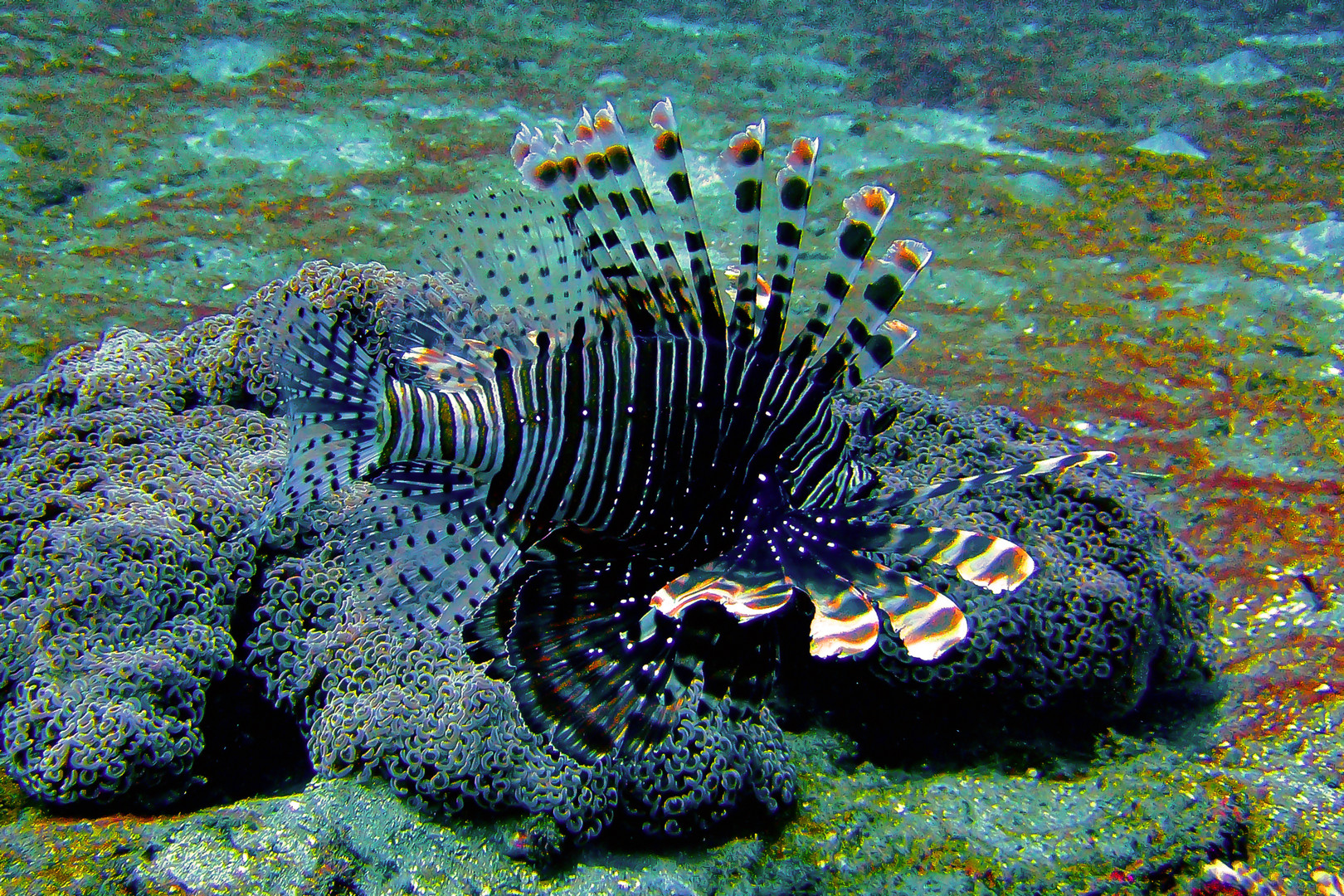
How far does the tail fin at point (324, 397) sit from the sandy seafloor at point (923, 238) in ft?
2.09

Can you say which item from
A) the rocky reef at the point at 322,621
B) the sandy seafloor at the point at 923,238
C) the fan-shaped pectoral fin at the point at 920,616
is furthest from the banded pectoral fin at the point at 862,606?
the sandy seafloor at the point at 923,238

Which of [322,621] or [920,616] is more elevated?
[920,616]

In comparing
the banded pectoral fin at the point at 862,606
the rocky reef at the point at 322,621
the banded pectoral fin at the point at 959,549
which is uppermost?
the banded pectoral fin at the point at 959,549

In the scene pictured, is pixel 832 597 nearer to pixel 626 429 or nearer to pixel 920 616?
pixel 920 616

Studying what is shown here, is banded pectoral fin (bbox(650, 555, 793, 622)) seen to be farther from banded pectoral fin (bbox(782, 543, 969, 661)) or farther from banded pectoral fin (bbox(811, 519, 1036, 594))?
banded pectoral fin (bbox(811, 519, 1036, 594))

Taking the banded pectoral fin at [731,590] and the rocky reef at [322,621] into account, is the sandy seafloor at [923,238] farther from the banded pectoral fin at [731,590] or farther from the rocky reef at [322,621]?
the banded pectoral fin at [731,590]

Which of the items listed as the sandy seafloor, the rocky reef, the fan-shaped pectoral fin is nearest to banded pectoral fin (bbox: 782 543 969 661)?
the fan-shaped pectoral fin

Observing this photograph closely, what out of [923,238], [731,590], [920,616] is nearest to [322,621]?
[731,590]

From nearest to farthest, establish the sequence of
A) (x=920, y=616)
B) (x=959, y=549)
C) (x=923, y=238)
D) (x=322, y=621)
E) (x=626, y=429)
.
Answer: (x=920, y=616) < (x=959, y=549) < (x=626, y=429) < (x=322, y=621) < (x=923, y=238)

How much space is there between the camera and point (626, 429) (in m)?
1.89

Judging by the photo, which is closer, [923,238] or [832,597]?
[832,597]

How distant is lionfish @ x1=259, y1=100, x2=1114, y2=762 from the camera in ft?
5.96

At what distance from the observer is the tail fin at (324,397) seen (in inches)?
75.5

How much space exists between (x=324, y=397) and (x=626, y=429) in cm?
82
